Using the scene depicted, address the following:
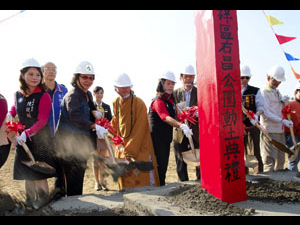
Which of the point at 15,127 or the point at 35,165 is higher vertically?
the point at 15,127

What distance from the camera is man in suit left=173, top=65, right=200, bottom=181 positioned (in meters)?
4.79

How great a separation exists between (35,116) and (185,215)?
2.08 metres

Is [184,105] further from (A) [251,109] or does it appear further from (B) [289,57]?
(B) [289,57]

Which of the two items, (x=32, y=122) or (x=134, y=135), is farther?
(x=134, y=135)

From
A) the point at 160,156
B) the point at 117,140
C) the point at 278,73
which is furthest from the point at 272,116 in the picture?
the point at 117,140

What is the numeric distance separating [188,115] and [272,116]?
1.74m

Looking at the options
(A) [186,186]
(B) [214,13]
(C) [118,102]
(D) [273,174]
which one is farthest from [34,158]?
(D) [273,174]

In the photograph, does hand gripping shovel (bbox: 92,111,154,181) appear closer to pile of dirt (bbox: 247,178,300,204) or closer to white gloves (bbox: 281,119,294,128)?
pile of dirt (bbox: 247,178,300,204)

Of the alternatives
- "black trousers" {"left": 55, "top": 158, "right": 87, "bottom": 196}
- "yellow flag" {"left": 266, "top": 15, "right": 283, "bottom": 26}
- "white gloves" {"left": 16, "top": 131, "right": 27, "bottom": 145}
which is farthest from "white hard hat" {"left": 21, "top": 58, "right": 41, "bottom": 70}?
"yellow flag" {"left": 266, "top": 15, "right": 283, "bottom": 26}

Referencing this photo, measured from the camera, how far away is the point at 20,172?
3.29m

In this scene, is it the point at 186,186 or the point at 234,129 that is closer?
the point at 234,129

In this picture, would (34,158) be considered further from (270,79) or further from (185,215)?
(270,79)

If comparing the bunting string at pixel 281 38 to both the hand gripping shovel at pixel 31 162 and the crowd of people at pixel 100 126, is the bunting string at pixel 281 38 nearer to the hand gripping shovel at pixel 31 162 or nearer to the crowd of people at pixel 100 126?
the crowd of people at pixel 100 126

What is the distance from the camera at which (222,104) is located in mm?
2871
